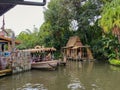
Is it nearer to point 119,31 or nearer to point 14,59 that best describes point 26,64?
point 14,59

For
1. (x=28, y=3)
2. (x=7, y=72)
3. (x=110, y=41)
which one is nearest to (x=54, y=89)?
(x=7, y=72)

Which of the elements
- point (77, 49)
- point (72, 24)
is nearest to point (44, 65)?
point (77, 49)

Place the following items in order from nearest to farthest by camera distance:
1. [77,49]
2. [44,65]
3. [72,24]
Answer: [44,65]
[77,49]
[72,24]

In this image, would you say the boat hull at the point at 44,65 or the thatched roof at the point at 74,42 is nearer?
the boat hull at the point at 44,65

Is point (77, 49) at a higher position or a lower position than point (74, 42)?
lower

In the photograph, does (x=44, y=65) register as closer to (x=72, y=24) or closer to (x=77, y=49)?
(x=77, y=49)

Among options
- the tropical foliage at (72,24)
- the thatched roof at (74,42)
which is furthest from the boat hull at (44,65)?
the thatched roof at (74,42)

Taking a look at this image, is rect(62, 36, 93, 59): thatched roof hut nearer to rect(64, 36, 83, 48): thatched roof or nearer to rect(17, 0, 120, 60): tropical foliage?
rect(64, 36, 83, 48): thatched roof

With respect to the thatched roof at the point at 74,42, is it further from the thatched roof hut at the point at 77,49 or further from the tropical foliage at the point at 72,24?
the tropical foliage at the point at 72,24

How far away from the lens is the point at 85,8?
1608 inches

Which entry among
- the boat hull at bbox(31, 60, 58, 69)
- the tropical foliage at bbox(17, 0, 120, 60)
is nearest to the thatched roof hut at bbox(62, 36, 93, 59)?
the tropical foliage at bbox(17, 0, 120, 60)

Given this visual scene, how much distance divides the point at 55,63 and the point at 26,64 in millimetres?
2918

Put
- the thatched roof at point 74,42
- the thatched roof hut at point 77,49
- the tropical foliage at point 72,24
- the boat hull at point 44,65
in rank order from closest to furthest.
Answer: the boat hull at point 44,65, the thatched roof hut at point 77,49, the thatched roof at point 74,42, the tropical foliage at point 72,24

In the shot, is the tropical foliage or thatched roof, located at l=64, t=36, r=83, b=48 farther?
the tropical foliage
